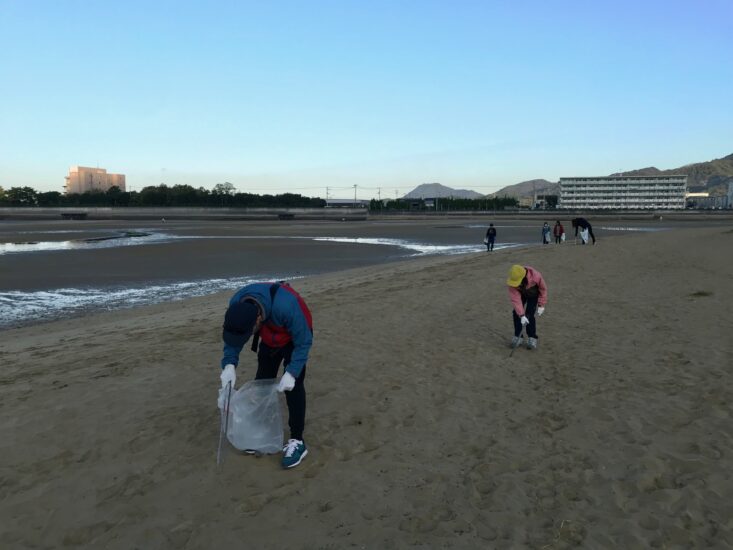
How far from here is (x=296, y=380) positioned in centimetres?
378

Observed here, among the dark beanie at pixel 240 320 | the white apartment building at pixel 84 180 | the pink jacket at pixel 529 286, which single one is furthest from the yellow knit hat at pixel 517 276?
the white apartment building at pixel 84 180

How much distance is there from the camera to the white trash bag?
12.8ft

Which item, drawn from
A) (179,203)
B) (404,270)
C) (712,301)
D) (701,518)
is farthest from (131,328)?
(179,203)

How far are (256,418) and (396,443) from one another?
1.23m

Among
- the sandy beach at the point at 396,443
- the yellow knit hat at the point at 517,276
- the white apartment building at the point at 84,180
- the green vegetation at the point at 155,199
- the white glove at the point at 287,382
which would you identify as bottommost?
the sandy beach at the point at 396,443

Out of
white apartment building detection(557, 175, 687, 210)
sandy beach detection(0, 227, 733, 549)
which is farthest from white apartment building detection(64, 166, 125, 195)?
sandy beach detection(0, 227, 733, 549)

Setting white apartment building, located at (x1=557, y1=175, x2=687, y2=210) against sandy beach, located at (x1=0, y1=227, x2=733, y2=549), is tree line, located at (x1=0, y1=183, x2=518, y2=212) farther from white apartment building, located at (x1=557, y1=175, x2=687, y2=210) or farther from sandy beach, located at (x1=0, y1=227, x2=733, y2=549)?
sandy beach, located at (x1=0, y1=227, x2=733, y2=549)

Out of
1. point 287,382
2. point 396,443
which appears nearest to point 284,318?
point 287,382

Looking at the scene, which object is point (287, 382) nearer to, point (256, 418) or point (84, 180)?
point (256, 418)

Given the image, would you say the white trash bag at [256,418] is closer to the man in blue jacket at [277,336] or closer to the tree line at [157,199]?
the man in blue jacket at [277,336]

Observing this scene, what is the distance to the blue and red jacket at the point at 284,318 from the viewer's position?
3.49m

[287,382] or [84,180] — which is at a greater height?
[84,180]

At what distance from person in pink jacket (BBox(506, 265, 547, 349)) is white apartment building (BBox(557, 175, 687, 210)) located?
15329 centimetres

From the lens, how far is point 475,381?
5844 mm
